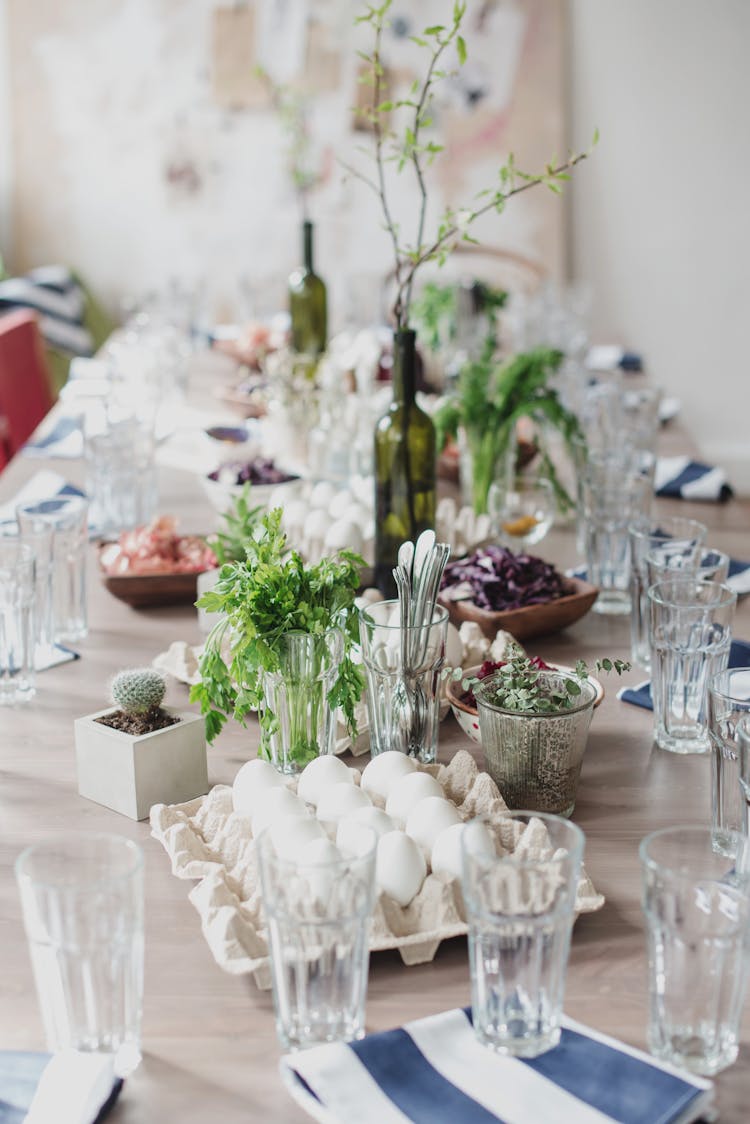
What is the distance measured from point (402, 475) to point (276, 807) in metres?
0.81

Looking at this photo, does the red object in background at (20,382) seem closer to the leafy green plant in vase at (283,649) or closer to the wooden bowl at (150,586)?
the wooden bowl at (150,586)

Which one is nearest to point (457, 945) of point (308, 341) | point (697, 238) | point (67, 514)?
point (67, 514)

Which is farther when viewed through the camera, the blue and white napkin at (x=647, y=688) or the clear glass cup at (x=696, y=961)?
the blue and white napkin at (x=647, y=688)

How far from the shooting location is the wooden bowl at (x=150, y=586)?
1806 millimetres

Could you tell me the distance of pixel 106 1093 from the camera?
0.86 meters

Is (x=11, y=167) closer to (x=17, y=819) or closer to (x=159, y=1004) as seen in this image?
(x=17, y=819)

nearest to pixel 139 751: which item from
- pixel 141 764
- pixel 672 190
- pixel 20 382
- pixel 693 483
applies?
pixel 141 764

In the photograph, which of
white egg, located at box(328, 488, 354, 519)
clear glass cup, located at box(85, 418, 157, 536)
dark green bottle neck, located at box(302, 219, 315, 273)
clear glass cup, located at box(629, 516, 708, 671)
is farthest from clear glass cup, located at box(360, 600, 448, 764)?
dark green bottle neck, located at box(302, 219, 315, 273)

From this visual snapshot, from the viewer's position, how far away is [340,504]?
196 centimetres

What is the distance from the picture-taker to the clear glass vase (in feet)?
4.19

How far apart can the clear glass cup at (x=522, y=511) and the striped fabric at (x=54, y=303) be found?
291 centimetres

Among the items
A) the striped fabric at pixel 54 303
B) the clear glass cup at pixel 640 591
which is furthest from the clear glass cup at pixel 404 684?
the striped fabric at pixel 54 303

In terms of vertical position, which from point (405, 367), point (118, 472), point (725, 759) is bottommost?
point (725, 759)

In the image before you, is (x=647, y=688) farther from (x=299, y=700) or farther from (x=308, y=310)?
(x=308, y=310)
